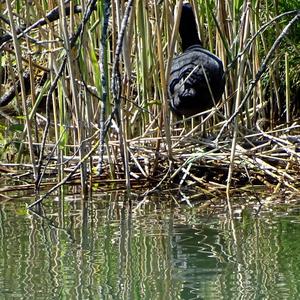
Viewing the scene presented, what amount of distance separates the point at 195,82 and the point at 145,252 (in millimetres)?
1379

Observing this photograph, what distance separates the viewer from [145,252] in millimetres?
2885

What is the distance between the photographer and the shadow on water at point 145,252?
2.42 metres

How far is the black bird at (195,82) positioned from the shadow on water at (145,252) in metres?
0.49

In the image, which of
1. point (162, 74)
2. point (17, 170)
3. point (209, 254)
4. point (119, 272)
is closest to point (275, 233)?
point (209, 254)

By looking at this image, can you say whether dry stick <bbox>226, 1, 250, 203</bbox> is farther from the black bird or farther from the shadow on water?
the shadow on water

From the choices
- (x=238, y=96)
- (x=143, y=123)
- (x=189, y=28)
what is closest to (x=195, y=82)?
(x=238, y=96)

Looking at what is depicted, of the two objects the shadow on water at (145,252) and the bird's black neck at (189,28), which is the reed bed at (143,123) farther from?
the shadow on water at (145,252)

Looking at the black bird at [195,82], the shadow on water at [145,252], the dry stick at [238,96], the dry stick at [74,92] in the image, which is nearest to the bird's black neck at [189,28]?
the black bird at [195,82]

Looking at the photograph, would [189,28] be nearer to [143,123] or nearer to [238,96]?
[143,123]

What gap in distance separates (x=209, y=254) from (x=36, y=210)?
1.09m

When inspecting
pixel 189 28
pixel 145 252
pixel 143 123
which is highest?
pixel 189 28

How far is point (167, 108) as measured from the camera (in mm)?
3871

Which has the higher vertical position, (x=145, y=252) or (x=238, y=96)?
(x=238, y=96)

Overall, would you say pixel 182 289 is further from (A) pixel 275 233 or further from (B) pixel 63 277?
(A) pixel 275 233
